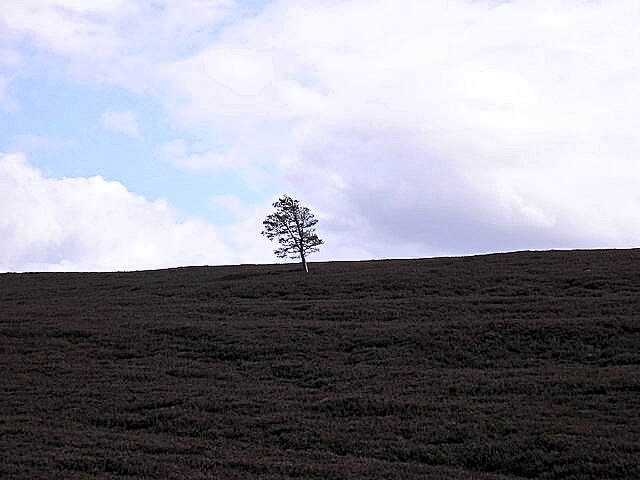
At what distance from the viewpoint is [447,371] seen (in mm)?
→ 28625

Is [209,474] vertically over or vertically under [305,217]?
under

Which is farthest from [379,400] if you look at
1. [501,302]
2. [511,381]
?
[501,302]

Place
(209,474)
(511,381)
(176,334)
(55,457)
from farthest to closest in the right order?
(176,334) < (511,381) < (55,457) < (209,474)

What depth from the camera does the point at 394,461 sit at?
59.7 feet

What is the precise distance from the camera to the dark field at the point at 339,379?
17922 millimetres

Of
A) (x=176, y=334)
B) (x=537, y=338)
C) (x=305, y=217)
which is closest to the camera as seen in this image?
(x=537, y=338)

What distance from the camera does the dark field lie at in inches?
706

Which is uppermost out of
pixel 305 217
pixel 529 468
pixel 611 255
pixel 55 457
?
pixel 305 217

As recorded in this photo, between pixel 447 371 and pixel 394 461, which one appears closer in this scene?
pixel 394 461

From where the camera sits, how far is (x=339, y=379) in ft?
92.8

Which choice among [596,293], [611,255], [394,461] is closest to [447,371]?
[394,461]

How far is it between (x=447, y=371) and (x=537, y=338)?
5891 millimetres

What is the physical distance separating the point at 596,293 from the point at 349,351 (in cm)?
1735

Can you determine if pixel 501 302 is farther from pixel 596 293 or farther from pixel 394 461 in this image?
pixel 394 461
